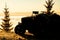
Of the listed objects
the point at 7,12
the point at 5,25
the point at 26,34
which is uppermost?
the point at 26,34

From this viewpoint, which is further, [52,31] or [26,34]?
[26,34]

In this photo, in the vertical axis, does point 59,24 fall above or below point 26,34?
above

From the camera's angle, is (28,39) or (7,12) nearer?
(28,39)

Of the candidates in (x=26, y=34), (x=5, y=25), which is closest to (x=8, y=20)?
(x=5, y=25)

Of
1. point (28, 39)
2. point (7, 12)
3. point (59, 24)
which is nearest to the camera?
point (59, 24)

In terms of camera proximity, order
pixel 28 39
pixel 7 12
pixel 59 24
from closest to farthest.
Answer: pixel 59 24 < pixel 28 39 < pixel 7 12

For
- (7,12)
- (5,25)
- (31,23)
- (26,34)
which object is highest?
(31,23)

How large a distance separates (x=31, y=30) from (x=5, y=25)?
86.7 feet

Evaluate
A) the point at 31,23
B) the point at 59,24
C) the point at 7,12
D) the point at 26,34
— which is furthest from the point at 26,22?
the point at 7,12

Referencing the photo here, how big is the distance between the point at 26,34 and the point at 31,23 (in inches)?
56.9

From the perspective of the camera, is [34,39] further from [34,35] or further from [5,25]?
[5,25]

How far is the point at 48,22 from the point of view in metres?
13.8

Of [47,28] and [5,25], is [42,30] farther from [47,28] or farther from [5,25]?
[5,25]

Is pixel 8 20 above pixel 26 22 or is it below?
below
